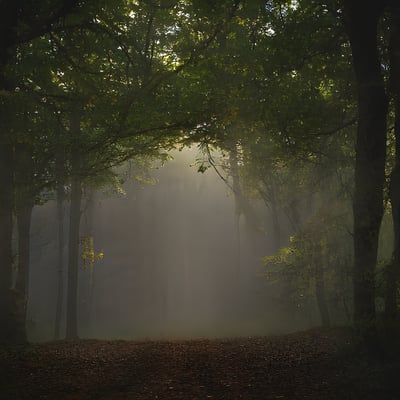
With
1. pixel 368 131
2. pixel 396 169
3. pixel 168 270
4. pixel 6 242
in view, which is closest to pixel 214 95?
pixel 368 131

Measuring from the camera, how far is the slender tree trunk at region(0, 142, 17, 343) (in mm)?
11391

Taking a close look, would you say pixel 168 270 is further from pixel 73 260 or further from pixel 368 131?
pixel 368 131

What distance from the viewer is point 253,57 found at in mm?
10664

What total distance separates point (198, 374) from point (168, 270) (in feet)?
136

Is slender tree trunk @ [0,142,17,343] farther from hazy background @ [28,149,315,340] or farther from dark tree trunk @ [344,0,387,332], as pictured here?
hazy background @ [28,149,315,340]

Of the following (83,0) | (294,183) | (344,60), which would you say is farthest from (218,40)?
(294,183)

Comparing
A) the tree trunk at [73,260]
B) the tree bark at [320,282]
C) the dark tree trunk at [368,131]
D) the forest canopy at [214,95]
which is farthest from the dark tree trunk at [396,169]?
the tree trunk at [73,260]

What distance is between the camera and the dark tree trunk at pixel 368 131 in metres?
8.27

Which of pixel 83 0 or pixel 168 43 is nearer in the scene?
pixel 83 0

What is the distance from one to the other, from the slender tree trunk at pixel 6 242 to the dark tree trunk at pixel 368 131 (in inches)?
334

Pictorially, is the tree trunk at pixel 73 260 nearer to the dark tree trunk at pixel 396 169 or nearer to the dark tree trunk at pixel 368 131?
the dark tree trunk at pixel 396 169

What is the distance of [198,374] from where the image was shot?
24.2ft

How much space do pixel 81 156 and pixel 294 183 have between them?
14.8m

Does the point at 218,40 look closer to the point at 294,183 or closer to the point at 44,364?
the point at 44,364
